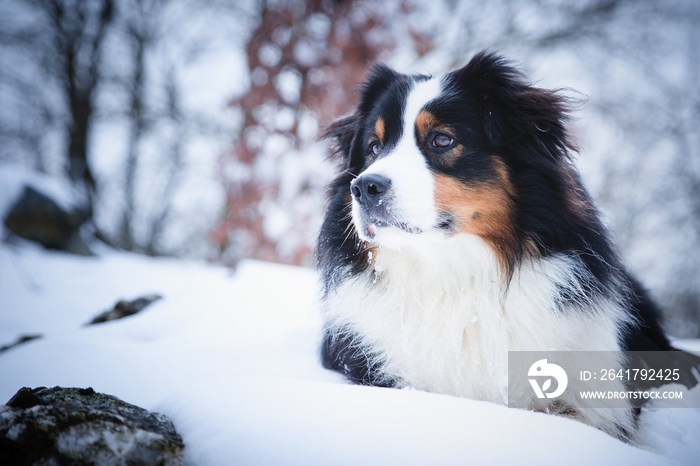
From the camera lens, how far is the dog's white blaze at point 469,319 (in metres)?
2.00

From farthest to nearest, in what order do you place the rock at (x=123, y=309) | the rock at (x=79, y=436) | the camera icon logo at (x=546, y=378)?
the rock at (x=123, y=309)
the camera icon logo at (x=546, y=378)
the rock at (x=79, y=436)

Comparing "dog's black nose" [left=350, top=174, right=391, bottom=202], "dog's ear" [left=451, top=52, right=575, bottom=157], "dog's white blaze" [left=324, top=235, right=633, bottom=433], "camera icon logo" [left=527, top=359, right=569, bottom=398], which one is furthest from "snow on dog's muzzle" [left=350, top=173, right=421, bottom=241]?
"camera icon logo" [left=527, top=359, right=569, bottom=398]

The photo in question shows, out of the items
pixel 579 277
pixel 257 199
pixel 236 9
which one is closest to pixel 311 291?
pixel 579 277

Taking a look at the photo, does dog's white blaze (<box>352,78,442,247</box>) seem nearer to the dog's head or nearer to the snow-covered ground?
the dog's head

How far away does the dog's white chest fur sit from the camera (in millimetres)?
2010

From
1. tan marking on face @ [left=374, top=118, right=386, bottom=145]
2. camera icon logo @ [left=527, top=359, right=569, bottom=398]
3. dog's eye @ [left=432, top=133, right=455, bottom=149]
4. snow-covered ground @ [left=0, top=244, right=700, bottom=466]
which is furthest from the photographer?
tan marking on face @ [left=374, top=118, right=386, bottom=145]

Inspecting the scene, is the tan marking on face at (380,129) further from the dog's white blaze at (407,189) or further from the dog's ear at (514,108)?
the dog's ear at (514,108)

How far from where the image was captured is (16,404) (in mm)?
1379

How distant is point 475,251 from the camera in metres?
2.20

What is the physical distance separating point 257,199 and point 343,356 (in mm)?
6110

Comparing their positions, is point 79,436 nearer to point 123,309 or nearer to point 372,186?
point 372,186

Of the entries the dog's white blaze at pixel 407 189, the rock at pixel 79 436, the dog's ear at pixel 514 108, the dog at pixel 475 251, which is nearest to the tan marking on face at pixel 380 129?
the dog at pixel 475 251

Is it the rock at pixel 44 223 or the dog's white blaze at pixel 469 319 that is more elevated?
the dog's white blaze at pixel 469 319

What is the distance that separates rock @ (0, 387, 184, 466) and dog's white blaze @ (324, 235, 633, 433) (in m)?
1.15
